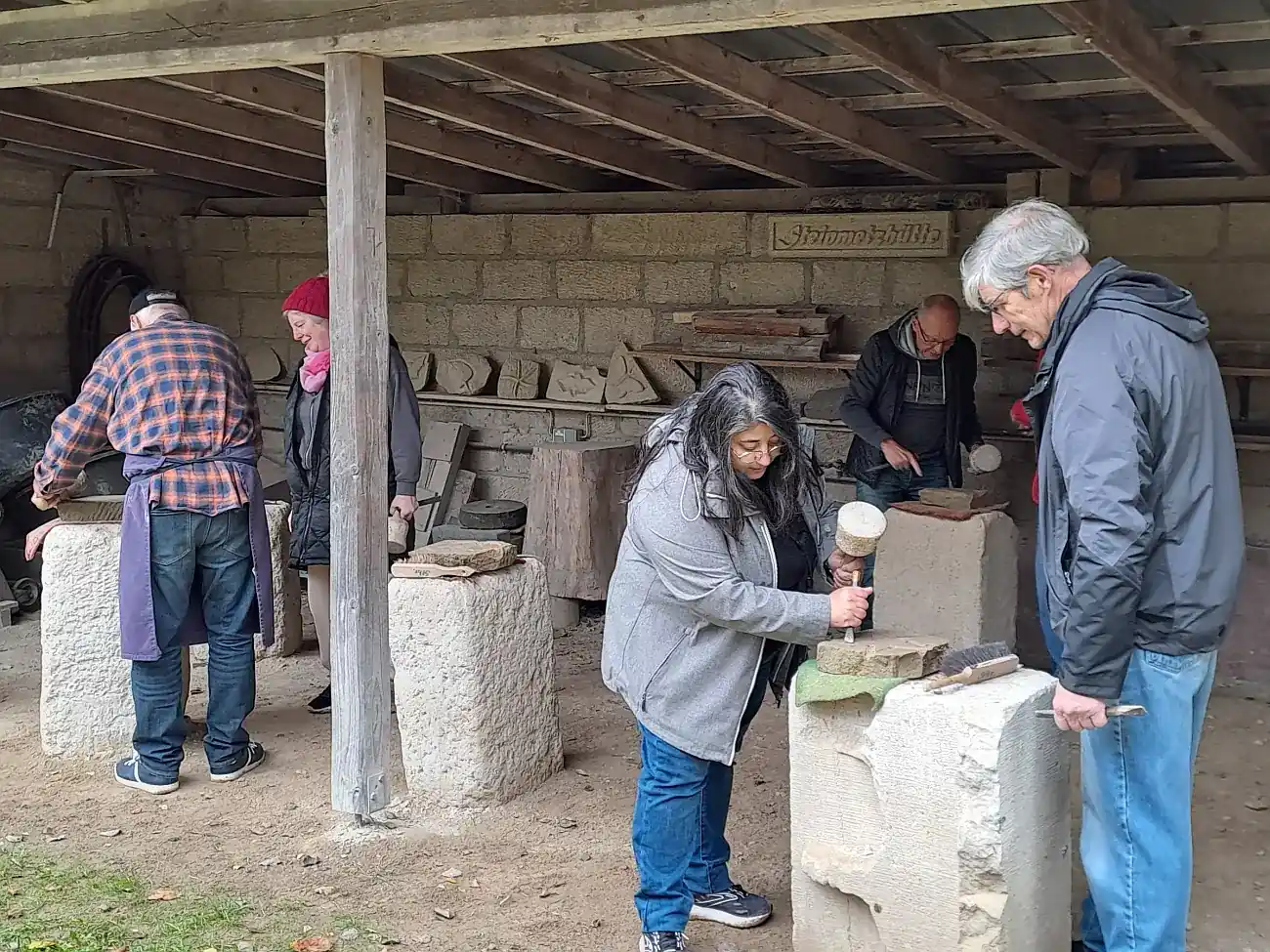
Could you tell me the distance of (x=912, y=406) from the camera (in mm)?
5848

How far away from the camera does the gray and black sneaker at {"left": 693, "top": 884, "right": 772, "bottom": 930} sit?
11.6 ft

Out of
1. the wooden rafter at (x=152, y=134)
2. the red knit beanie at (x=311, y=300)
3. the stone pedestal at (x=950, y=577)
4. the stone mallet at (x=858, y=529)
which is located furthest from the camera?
the wooden rafter at (x=152, y=134)

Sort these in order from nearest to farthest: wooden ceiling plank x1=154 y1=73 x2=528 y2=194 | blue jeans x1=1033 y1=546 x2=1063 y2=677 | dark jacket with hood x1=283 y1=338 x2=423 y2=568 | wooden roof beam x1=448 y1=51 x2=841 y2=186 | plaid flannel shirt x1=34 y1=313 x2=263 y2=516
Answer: blue jeans x1=1033 y1=546 x2=1063 y2=677, plaid flannel shirt x1=34 y1=313 x2=263 y2=516, wooden roof beam x1=448 y1=51 x2=841 y2=186, dark jacket with hood x1=283 y1=338 x2=423 y2=568, wooden ceiling plank x1=154 y1=73 x2=528 y2=194

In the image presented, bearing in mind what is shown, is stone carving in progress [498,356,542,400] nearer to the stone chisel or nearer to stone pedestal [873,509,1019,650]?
stone pedestal [873,509,1019,650]

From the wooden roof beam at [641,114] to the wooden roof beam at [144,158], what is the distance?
314 cm

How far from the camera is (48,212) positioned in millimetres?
8211

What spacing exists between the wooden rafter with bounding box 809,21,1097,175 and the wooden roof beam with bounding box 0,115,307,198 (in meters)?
4.52

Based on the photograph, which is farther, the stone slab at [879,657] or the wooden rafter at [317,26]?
the wooden rafter at [317,26]

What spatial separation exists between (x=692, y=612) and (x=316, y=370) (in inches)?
100

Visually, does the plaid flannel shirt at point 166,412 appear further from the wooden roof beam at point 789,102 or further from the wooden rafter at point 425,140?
the wooden roof beam at point 789,102

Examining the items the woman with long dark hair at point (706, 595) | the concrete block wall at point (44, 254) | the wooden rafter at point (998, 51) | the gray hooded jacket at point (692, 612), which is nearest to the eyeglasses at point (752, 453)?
the woman with long dark hair at point (706, 595)

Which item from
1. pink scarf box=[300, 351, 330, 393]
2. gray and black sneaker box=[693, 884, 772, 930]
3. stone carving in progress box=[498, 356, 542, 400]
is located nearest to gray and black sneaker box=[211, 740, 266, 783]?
pink scarf box=[300, 351, 330, 393]

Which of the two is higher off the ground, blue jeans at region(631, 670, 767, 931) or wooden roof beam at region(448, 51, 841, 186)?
wooden roof beam at region(448, 51, 841, 186)

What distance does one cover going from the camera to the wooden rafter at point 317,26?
3.35m
